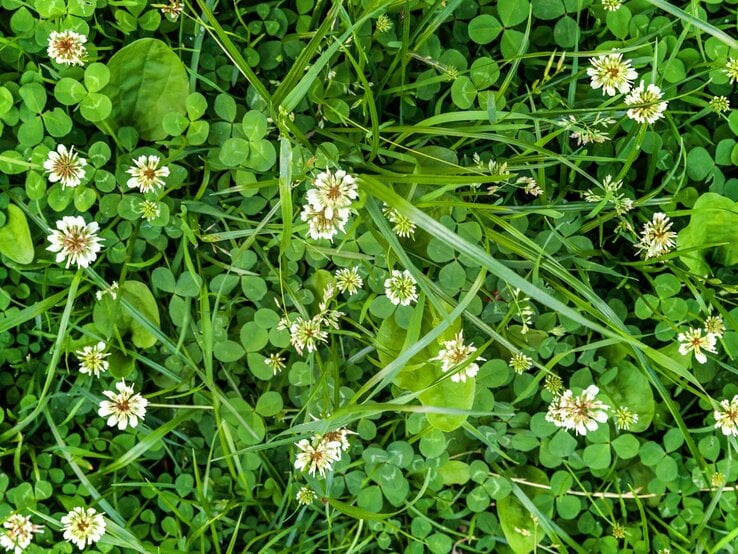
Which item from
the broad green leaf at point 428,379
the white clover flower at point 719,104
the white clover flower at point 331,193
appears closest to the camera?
the white clover flower at point 331,193

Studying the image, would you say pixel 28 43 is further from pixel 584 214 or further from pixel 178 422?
pixel 584 214

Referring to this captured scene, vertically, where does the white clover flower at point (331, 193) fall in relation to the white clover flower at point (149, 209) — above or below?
above

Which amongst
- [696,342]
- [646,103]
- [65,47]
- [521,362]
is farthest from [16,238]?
[696,342]

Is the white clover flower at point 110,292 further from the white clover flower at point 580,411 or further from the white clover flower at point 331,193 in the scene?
the white clover flower at point 580,411

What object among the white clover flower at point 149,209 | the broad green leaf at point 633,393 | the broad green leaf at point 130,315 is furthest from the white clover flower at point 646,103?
the broad green leaf at point 130,315

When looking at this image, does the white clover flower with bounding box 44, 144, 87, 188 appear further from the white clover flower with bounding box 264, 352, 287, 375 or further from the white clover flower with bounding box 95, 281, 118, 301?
the white clover flower with bounding box 264, 352, 287, 375

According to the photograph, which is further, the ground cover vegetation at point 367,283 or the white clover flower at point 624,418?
the white clover flower at point 624,418

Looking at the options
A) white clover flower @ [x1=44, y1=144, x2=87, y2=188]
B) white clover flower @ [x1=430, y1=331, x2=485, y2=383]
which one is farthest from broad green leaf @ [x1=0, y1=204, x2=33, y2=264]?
white clover flower @ [x1=430, y1=331, x2=485, y2=383]
